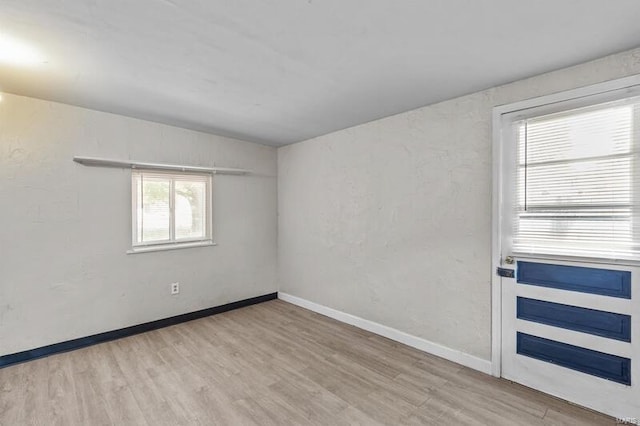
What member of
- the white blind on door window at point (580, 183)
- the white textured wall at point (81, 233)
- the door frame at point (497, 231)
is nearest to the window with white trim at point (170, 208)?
the white textured wall at point (81, 233)

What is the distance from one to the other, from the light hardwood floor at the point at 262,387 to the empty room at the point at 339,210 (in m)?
0.02

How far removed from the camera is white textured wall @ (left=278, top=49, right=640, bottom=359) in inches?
92.7

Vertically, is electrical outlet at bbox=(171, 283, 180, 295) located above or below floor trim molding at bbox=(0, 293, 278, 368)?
above

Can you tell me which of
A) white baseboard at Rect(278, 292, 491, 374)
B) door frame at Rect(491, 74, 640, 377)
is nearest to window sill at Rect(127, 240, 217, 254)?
white baseboard at Rect(278, 292, 491, 374)

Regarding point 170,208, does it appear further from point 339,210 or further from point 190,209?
point 339,210

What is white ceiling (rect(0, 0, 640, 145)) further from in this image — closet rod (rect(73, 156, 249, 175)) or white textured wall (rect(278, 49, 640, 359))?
closet rod (rect(73, 156, 249, 175))

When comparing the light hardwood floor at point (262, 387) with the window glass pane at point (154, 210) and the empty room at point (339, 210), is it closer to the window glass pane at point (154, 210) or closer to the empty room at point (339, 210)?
the empty room at point (339, 210)

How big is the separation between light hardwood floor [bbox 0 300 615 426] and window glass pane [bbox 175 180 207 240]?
1.22m

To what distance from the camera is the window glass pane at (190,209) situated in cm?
353

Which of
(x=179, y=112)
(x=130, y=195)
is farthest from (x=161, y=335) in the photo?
(x=179, y=112)

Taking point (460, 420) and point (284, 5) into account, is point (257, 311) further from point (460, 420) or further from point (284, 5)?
point (284, 5)

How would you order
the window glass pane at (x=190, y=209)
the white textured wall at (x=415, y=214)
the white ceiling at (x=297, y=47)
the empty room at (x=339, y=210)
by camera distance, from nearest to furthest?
1. the white ceiling at (x=297, y=47)
2. the empty room at (x=339, y=210)
3. the white textured wall at (x=415, y=214)
4. the window glass pane at (x=190, y=209)

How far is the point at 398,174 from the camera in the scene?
9.55 feet

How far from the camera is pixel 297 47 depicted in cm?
180
